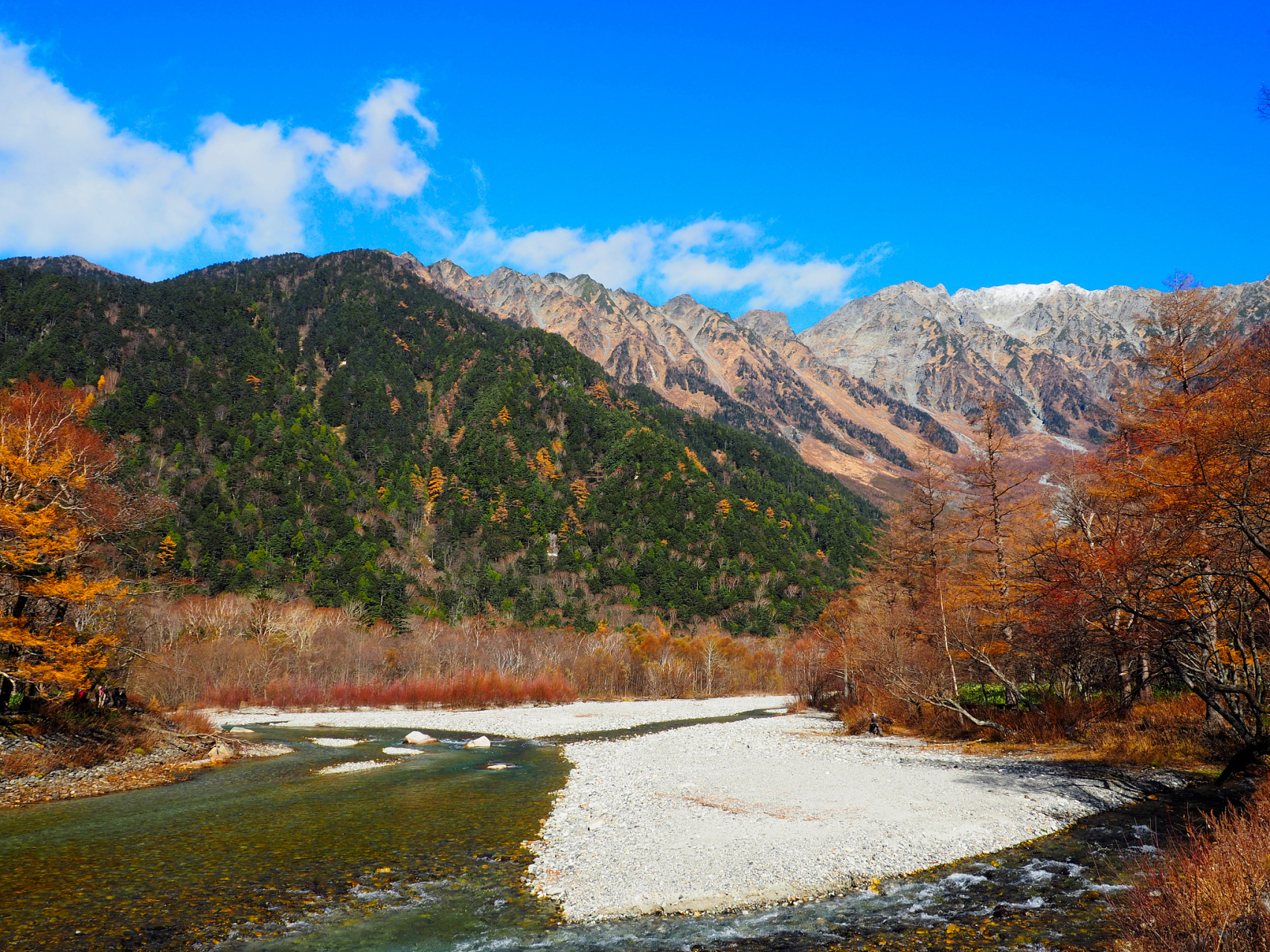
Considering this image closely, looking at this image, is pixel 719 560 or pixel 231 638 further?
pixel 719 560

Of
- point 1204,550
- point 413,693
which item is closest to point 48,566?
point 1204,550

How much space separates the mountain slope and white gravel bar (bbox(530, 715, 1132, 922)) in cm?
8810

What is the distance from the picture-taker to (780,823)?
1627 centimetres

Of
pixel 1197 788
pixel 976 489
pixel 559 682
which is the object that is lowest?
pixel 559 682

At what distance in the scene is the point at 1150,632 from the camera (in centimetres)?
1509

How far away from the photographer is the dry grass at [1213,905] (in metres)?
5.62

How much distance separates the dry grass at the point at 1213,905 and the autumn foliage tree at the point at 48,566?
29.9m

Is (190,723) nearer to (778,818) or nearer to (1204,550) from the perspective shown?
(778,818)

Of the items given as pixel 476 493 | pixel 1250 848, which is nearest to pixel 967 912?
pixel 1250 848

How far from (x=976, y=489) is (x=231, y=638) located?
239 ft

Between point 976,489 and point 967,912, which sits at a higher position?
point 976,489

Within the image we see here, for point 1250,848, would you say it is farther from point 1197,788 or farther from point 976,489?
point 976,489

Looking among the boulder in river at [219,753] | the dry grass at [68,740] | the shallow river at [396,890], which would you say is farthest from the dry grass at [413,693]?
the shallow river at [396,890]

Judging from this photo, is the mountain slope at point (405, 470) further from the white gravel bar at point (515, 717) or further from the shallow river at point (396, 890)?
the shallow river at point (396, 890)
